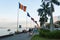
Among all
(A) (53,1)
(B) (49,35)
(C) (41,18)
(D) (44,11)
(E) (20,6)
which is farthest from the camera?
(C) (41,18)

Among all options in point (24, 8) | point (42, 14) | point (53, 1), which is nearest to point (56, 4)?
point (53, 1)

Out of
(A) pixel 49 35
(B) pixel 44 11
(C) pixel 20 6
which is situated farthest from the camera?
(B) pixel 44 11

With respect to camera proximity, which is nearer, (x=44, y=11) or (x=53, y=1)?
(x=53, y=1)

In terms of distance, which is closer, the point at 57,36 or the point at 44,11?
the point at 57,36

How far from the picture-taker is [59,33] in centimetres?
2762

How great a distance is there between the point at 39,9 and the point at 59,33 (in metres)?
41.2

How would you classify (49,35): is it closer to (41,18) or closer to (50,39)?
(50,39)

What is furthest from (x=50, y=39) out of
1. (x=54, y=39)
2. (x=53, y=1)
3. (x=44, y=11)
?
(x=44, y=11)

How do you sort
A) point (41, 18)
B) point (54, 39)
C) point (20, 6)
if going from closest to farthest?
1. point (54, 39)
2. point (20, 6)
3. point (41, 18)

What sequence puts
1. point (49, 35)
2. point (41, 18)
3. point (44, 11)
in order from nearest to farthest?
point (49, 35) < point (44, 11) < point (41, 18)

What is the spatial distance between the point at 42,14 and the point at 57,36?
43046 millimetres

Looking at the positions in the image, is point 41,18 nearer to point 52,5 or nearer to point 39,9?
point 39,9

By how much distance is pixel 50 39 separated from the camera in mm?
27438

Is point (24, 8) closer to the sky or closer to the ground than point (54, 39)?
closer to the sky
